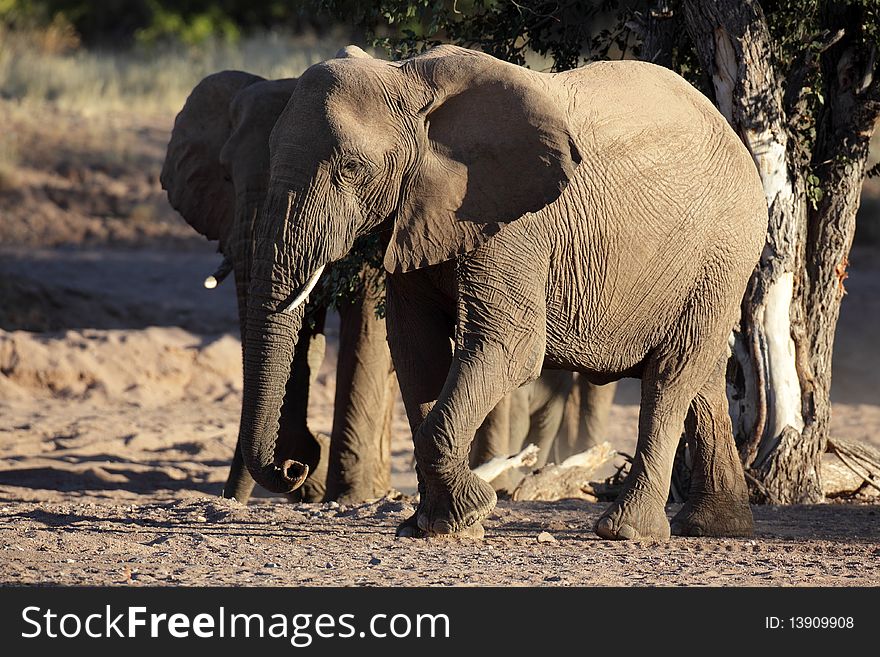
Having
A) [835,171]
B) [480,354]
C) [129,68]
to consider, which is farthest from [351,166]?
[129,68]

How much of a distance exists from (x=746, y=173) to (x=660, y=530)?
Answer: 1.72 metres

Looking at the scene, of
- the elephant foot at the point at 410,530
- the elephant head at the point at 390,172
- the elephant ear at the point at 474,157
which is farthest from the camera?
the elephant foot at the point at 410,530

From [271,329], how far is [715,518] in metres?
2.50

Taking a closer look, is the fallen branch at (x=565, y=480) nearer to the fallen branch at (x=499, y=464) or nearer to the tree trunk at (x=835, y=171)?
the fallen branch at (x=499, y=464)

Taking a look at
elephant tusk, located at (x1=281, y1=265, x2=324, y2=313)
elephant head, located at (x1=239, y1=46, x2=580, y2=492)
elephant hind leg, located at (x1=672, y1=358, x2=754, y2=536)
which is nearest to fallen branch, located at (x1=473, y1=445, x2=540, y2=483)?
elephant hind leg, located at (x1=672, y1=358, x2=754, y2=536)

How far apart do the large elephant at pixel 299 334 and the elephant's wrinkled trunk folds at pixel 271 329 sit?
2014mm

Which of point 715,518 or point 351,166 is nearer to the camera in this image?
point 351,166

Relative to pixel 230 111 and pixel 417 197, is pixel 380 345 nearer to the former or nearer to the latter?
pixel 230 111

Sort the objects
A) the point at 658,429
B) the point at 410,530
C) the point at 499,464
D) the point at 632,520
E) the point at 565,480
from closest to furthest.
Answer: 1. the point at 410,530
2. the point at 632,520
3. the point at 658,429
4. the point at 499,464
5. the point at 565,480

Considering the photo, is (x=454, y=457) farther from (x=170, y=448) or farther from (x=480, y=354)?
(x=170, y=448)

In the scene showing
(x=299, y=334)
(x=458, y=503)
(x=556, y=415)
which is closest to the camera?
(x=458, y=503)

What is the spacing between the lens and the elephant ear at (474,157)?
6277mm

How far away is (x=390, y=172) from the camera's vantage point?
6.25 meters

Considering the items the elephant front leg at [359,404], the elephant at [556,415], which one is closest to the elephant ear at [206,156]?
the elephant front leg at [359,404]
